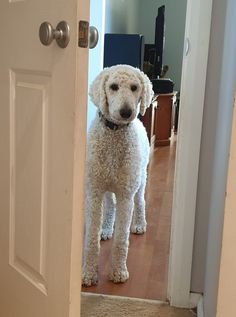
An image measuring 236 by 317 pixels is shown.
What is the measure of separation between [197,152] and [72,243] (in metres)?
0.75

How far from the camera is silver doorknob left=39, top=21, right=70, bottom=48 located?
0.87 metres

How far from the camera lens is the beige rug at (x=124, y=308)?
1584 mm

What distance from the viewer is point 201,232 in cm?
160

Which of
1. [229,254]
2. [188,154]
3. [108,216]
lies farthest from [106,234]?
[229,254]

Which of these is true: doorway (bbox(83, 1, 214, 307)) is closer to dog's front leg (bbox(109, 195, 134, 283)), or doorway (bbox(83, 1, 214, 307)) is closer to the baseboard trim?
the baseboard trim

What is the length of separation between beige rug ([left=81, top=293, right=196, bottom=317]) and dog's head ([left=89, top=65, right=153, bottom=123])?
29.5 inches

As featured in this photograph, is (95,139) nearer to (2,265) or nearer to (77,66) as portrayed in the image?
(2,265)

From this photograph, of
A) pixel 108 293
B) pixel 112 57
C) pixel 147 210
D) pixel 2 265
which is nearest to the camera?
pixel 2 265

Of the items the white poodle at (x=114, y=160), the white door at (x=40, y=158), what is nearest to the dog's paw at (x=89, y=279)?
the white poodle at (x=114, y=160)

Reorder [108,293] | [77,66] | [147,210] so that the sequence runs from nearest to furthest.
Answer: [77,66]
[108,293]
[147,210]

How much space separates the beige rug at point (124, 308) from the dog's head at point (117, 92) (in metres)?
0.75

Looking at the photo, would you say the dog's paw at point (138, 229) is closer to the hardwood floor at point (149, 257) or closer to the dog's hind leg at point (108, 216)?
the hardwood floor at point (149, 257)

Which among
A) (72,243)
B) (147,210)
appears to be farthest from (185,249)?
(147,210)

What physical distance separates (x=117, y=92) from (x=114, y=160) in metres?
0.30
